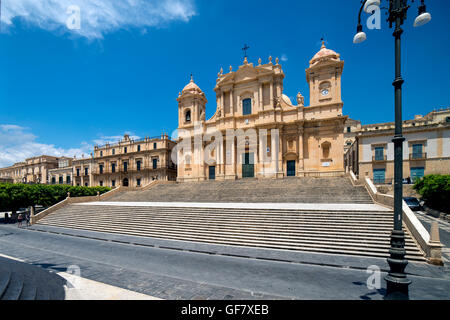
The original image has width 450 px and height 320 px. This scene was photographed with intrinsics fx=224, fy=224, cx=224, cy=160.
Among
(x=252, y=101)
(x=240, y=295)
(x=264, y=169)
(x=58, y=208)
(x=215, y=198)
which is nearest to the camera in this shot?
(x=240, y=295)

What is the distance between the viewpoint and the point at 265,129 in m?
30.6

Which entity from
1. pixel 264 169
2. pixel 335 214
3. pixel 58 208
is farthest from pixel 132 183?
pixel 335 214

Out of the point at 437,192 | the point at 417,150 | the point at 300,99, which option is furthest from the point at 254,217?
the point at 417,150

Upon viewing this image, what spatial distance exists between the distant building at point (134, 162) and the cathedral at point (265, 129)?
271 inches

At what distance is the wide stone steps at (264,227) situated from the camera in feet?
34.6

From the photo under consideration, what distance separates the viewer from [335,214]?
43.6 feet

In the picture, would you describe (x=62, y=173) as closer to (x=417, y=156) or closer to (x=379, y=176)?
(x=379, y=176)

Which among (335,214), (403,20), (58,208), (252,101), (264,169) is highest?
(252,101)

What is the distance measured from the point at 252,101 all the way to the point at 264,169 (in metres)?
10.1

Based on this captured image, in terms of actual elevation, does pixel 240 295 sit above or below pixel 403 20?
below

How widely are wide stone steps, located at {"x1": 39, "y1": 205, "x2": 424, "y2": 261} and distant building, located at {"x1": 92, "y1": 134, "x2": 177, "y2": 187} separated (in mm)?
22824
